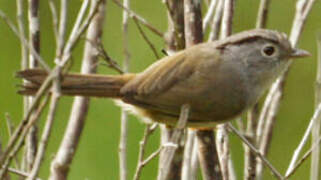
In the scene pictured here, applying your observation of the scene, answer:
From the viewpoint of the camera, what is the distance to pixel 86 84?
10.6 ft

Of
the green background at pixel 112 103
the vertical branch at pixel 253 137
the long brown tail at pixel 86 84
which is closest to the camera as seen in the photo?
the long brown tail at pixel 86 84

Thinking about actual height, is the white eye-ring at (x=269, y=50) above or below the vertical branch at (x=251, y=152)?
above

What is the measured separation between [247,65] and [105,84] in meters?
0.67

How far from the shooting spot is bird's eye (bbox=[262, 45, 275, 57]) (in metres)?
3.50

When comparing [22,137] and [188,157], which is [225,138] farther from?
[22,137]

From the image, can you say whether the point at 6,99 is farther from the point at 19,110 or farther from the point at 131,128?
the point at 131,128

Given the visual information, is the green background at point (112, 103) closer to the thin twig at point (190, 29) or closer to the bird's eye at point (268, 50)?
the bird's eye at point (268, 50)

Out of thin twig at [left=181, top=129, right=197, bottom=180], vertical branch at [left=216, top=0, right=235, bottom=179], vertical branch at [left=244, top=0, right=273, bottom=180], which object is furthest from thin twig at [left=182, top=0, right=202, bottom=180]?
vertical branch at [left=244, top=0, right=273, bottom=180]

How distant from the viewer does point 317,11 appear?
5816mm

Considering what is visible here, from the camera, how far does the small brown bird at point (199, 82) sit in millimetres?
3264

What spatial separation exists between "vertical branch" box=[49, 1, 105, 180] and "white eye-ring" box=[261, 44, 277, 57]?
73cm

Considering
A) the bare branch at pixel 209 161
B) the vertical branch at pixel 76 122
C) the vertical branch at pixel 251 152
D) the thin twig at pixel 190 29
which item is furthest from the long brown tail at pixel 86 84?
the vertical branch at pixel 251 152

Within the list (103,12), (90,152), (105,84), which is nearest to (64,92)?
(105,84)

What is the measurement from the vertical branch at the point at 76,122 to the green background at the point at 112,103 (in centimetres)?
138
